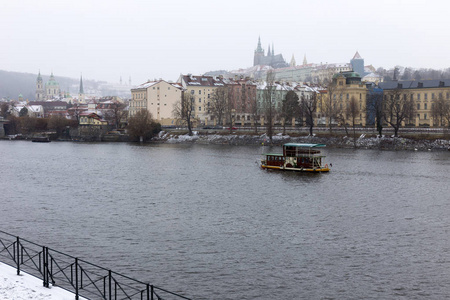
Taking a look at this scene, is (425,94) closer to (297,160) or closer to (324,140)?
(324,140)

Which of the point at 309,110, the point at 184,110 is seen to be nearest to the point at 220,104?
the point at 184,110

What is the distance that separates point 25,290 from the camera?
714 inches

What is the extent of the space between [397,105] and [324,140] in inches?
619

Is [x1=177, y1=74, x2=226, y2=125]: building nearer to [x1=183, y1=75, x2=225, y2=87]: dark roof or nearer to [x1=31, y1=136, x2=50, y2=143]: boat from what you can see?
[x1=183, y1=75, x2=225, y2=87]: dark roof

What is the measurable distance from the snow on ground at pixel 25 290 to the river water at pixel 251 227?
460 cm

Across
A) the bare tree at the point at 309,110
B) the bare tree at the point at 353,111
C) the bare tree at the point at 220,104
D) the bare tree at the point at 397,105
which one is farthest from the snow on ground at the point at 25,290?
the bare tree at the point at 220,104

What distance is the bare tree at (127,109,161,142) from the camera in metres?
122

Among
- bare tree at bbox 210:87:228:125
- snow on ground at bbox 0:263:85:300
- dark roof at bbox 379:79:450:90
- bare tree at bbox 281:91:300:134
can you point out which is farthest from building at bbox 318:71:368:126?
snow on ground at bbox 0:263:85:300

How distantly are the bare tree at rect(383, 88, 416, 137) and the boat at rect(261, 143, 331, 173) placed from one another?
38.9 metres

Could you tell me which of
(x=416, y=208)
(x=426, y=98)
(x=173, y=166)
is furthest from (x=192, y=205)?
(x=426, y=98)

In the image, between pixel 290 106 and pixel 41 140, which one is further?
pixel 41 140

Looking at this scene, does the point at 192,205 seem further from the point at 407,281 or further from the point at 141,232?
the point at 407,281

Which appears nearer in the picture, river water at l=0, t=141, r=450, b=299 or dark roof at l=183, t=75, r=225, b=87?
river water at l=0, t=141, r=450, b=299

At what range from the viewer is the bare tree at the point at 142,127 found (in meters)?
122
